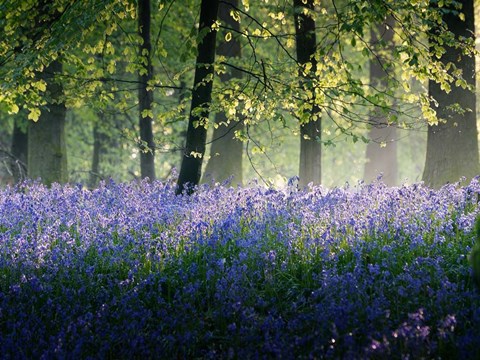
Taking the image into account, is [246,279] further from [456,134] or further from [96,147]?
[96,147]

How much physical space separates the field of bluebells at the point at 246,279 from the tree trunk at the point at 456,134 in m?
2.94

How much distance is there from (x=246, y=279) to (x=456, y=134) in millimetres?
7090

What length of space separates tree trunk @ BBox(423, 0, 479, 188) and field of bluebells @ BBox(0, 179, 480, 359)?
294cm

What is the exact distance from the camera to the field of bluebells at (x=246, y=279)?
4453 mm

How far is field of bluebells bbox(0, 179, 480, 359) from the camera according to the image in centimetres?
445

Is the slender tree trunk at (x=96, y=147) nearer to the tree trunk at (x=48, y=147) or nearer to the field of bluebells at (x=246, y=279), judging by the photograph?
the tree trunk at (x=48, y=147)

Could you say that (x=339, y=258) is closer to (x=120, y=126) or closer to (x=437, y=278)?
(x=437, y=278)

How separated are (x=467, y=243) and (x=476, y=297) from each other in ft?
4.84

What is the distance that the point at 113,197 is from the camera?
8984mm

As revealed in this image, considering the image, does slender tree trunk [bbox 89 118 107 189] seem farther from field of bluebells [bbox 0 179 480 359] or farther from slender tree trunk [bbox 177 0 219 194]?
field of bluebells [bbox 0 179 480 359]

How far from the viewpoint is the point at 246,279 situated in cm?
544

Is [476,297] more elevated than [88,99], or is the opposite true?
[88,99]

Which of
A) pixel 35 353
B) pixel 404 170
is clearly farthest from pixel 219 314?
pixel 404 170

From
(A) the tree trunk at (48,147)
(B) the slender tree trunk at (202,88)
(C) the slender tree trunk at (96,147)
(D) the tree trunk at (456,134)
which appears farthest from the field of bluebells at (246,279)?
(C) the slender tree trunk at (96,147)
